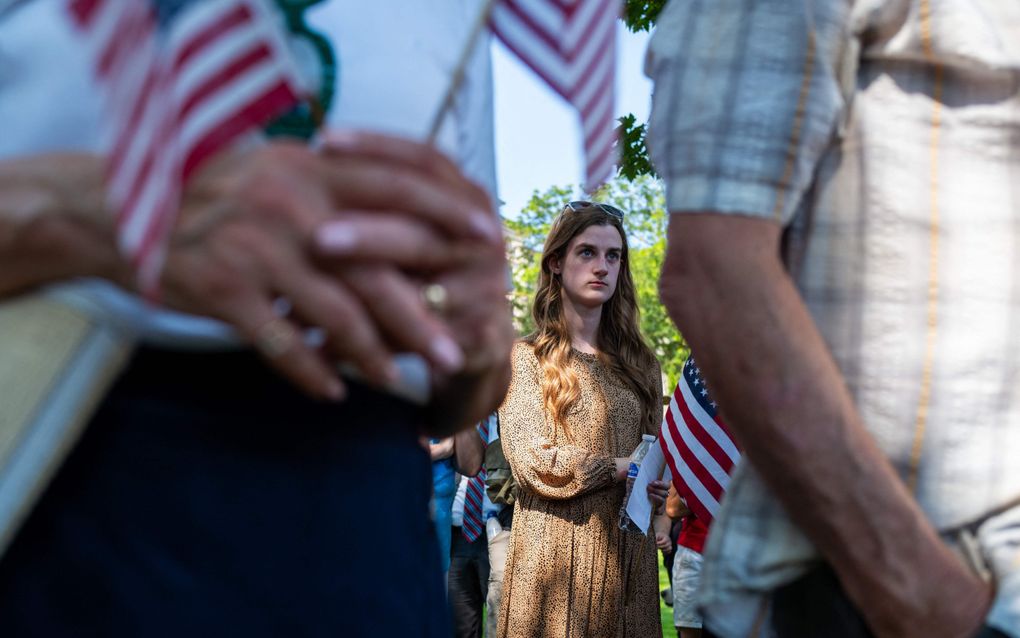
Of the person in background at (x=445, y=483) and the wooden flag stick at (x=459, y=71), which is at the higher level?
the wooden flag stick at (x=459, y=71)

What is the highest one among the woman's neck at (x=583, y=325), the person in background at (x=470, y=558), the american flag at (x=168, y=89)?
the woman's neck at (x=583, y=325)

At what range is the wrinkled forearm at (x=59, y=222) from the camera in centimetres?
91

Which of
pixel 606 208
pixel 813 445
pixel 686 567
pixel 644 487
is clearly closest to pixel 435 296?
pixel 813 445

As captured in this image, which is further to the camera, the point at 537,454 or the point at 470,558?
the point at 470,558

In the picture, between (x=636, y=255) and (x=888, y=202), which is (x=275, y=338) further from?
(x=636, y=255)

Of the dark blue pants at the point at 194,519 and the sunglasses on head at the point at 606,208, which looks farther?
the sunglasses on head at the point at 606,208

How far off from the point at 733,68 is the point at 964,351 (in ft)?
1.52

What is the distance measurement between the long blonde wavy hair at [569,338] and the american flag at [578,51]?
174 inches

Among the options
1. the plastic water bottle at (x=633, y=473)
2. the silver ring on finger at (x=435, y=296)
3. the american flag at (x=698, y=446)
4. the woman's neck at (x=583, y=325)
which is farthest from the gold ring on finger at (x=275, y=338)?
the woman's neck at (x=583, y=325)

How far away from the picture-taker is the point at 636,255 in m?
46.8

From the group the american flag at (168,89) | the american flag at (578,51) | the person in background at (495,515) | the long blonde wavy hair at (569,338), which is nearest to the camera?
the american flag at (168,89)

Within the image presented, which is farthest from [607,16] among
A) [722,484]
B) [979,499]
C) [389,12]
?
[722,484]

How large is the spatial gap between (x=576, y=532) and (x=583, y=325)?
3.48 feet

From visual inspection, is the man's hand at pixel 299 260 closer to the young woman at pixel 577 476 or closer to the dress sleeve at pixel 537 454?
the dress sleeve at pixel 537 454
